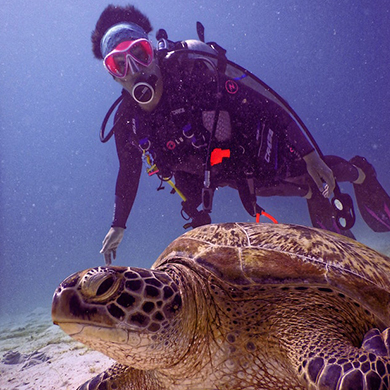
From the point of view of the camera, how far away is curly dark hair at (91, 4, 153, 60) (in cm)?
513

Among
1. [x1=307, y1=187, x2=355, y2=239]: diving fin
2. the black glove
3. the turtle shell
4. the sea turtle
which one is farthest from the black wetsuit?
the sea turtle

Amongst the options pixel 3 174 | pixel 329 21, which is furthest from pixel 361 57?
pixel 3 174

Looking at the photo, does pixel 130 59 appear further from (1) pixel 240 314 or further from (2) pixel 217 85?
(1) pixel 240 314

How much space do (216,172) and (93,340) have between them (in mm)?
3246

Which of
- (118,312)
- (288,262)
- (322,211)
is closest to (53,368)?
(118,312)

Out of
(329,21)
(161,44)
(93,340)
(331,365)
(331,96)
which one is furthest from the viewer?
(331,96)

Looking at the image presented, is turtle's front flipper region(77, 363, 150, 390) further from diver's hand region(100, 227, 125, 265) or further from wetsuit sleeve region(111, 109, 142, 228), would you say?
wetsuit sleeve region(111, 109, 142, 228)

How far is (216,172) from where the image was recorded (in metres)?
4.18

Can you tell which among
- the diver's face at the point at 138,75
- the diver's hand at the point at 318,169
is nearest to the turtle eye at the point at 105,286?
the diver's hand at the point at 318,169

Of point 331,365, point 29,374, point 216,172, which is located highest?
point 216,172

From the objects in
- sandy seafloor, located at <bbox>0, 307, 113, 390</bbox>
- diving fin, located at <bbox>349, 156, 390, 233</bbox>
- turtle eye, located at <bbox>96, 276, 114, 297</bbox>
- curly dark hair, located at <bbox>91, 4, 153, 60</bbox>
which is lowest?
sandy seafloor, located at <bbox>0, 307, 113, 390</bbox>

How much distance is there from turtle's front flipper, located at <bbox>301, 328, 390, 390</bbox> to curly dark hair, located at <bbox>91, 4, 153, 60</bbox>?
589 centimetres

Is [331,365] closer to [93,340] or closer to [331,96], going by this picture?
[93,340]

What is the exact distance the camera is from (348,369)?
3.27ft
